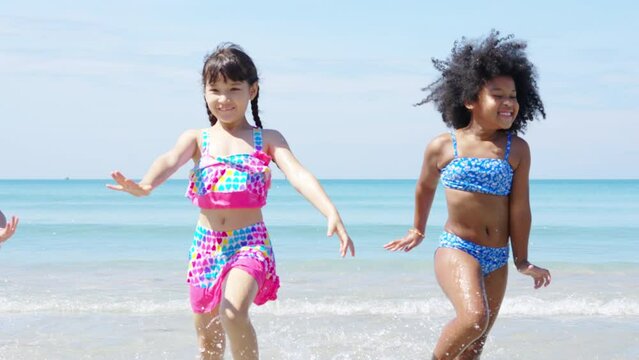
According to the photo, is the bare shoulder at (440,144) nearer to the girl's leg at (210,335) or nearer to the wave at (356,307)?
the girl's leg at (210,335)

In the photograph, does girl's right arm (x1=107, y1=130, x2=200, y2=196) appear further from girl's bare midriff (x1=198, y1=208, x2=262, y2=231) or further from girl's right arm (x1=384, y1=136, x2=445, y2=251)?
girl's right arm (x1=384, y1=136, x2=445, y2=251)

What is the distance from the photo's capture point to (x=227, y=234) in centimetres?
494

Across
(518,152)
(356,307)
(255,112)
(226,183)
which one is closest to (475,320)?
(518,152)

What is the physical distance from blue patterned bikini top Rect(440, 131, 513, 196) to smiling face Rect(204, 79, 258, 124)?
121cm

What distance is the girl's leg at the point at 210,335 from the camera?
196 inches

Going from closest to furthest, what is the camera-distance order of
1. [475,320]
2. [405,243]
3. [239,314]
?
[239,314] → [475,320] → [405,243]

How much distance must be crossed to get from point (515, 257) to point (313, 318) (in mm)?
4071

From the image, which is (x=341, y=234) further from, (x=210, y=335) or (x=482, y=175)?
(x=482, y=175)

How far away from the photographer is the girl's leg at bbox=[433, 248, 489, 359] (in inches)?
192

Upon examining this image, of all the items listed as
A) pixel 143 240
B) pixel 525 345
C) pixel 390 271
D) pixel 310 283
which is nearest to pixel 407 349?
pixel 525 345

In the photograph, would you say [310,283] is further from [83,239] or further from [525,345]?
[83,239]

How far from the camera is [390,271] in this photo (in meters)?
12.6

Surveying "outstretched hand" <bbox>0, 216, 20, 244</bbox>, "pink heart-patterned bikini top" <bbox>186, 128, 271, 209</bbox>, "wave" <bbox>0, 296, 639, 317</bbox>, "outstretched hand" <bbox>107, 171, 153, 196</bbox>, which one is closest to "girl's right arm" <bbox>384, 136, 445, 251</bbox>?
"pink heart-patterned bikini top" <bbox>186, 128, 271, 209</bbox>

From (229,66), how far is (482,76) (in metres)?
1.49
